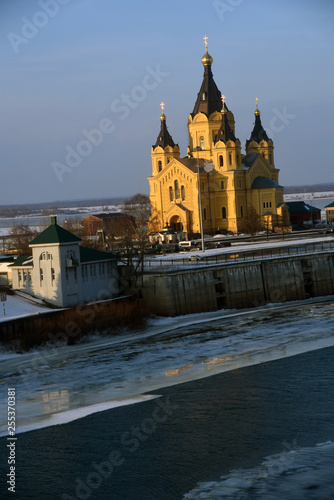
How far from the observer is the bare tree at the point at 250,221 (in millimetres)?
68562

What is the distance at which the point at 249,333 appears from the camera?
34906 mm

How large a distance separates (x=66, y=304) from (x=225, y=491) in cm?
2087

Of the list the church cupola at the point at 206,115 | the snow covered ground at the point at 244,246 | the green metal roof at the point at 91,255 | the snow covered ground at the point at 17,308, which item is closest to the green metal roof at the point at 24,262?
the snow covered ground at the point at 17,308

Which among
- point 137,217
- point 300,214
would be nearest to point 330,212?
point 300,214

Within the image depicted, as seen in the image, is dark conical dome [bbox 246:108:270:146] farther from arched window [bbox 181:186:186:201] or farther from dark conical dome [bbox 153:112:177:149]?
arched window [bbox 181:186:186:201]

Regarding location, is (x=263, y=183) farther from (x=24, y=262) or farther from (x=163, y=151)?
(x=24, y=262)

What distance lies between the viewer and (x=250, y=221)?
67.5 m

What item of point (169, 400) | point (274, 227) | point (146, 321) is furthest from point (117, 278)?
point (274, 227)

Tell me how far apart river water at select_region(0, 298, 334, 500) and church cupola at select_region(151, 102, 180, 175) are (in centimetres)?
4867

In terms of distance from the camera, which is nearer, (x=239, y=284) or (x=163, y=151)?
(x=239, y=284)

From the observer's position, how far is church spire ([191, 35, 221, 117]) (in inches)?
3155

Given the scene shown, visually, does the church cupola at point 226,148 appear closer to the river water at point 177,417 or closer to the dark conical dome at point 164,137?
the dark conical dome at point 164,137

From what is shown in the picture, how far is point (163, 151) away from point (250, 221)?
57.7 ft

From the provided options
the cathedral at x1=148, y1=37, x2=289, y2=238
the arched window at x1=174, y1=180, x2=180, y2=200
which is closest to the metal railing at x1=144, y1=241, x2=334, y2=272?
the cathedral at x1=148, y1=37, x2=289, y2=238
